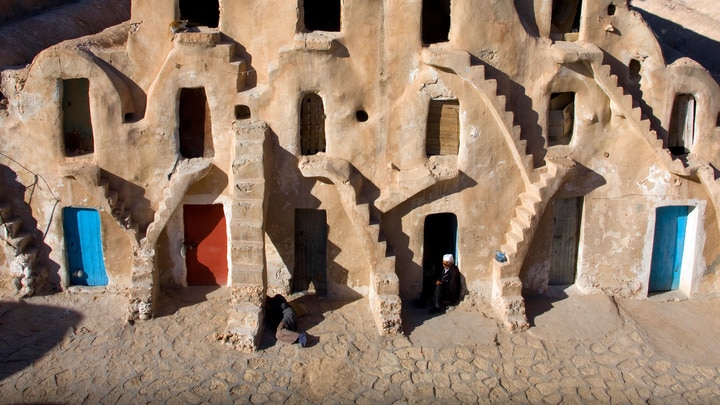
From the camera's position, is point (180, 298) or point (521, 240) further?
point (180, 298)

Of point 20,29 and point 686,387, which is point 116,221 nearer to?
point 20,29

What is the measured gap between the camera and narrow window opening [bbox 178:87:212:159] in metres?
18.8

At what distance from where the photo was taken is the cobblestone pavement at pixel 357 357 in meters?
16.0

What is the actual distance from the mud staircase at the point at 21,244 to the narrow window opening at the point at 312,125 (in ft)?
23.6

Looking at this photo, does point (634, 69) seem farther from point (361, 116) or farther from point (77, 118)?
point (77, 118)

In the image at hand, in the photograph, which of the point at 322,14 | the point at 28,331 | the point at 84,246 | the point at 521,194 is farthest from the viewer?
the point at 322,14

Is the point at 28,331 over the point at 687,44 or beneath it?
beneath

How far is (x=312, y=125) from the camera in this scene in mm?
18531

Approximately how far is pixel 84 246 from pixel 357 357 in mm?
7705

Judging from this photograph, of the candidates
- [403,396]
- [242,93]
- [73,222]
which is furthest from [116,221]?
[403,396]

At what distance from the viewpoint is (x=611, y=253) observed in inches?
770

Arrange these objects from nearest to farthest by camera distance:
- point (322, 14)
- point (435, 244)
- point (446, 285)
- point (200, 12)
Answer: point (446, 285)
point (435, 244)
point (200, 12)
point (322, 14)

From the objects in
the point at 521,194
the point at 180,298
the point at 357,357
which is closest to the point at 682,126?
the point at 521,194

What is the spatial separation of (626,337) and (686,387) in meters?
1.95
